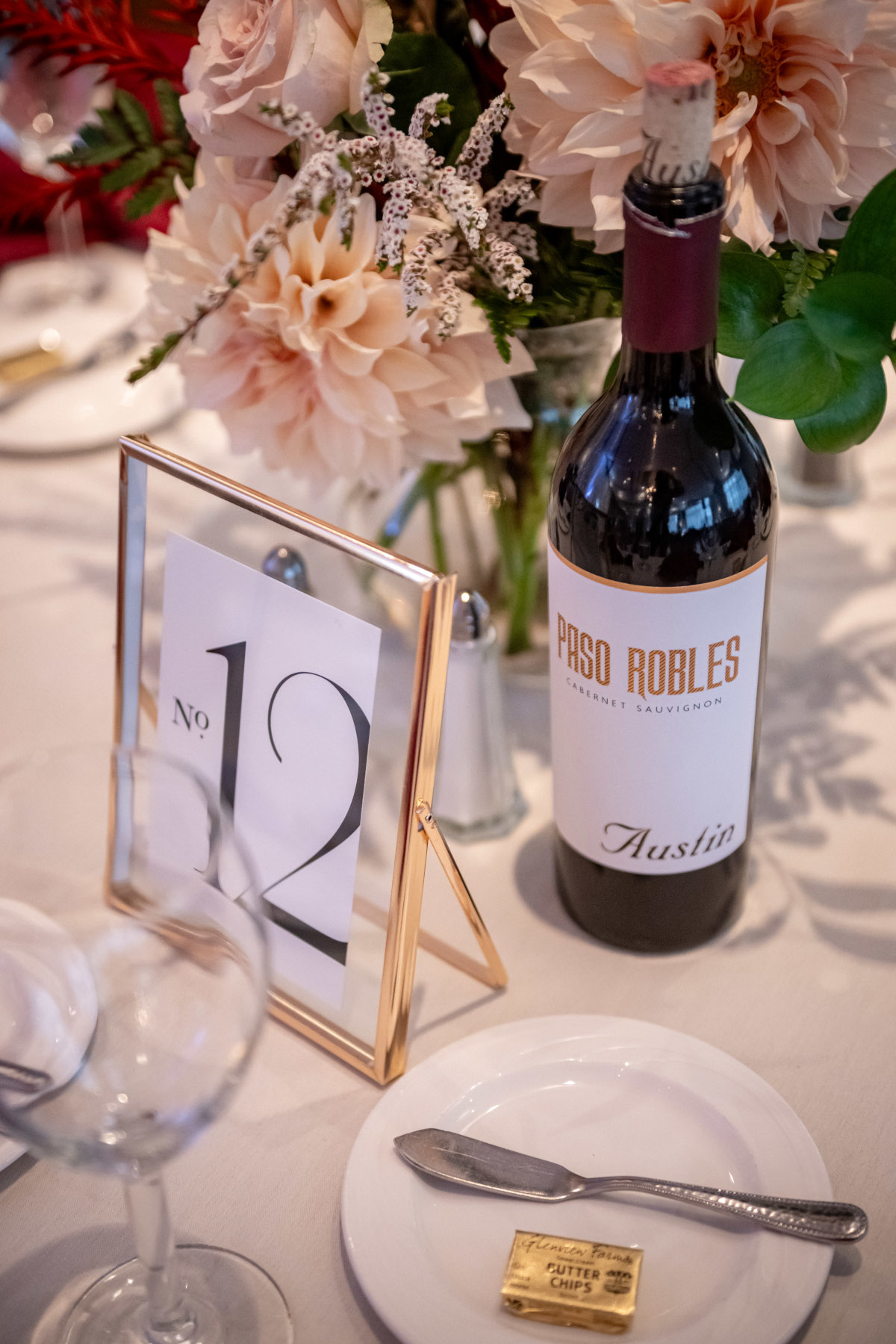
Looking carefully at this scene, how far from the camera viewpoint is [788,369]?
448 millimetres

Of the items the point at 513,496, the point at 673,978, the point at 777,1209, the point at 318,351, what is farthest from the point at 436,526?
the point at 777,1209

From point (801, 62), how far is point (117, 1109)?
1.46 ft

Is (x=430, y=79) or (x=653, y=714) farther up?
(x=430, y=79)

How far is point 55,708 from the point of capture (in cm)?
73

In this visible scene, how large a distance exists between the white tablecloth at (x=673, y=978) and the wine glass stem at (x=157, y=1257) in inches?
1.4

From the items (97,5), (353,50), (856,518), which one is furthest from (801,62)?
(856,518)

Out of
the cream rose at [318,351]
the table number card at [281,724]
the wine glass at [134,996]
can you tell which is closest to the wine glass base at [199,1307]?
the wine glass at [134,996]

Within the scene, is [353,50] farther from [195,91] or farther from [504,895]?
[504,895]

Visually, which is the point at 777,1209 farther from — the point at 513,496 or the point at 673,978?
the point at 513,496

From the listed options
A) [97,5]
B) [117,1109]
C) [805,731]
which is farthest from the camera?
[805,731]

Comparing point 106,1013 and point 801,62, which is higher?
point 801,62

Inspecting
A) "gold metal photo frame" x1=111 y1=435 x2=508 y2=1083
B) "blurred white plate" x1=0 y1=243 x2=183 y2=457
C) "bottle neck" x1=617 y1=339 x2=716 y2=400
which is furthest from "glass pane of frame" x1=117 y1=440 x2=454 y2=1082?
"blurred white plate" x1=0 y1=243 x2=183 y2=457

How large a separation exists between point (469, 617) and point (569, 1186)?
0.26 m

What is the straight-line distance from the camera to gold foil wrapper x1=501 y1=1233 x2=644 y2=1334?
0.42 meters
